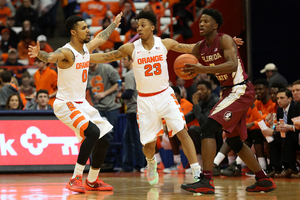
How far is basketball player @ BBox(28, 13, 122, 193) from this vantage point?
6027 millimetres

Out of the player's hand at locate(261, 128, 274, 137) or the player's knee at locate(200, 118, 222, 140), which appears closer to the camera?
the player's knee at locate(200, 118, 222, 140)

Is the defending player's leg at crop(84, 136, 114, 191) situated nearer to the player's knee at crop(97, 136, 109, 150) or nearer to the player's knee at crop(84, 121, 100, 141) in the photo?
the player's knee at crop(97, 136, 109, 150)

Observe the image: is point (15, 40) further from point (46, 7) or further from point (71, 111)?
point (71, 111)

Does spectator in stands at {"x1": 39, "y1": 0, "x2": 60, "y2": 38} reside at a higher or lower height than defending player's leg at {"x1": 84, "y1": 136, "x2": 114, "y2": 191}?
higher

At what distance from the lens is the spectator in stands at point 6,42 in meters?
14.6

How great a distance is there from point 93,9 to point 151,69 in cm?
996

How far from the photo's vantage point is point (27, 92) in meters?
12.1

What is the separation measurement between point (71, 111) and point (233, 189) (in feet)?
8.46

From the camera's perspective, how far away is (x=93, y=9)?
1580 centimetres

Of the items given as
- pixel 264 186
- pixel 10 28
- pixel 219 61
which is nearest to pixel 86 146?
pixel 219 61

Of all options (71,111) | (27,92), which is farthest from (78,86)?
(27,92)

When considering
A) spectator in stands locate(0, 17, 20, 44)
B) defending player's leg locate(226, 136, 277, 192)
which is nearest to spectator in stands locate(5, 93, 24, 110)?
spectator in stands locate(0, 17, 20, 44)

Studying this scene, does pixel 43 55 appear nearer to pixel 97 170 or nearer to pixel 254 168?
pixel 97 170

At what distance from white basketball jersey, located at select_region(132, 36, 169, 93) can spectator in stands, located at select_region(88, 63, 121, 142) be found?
3197 millimetres
